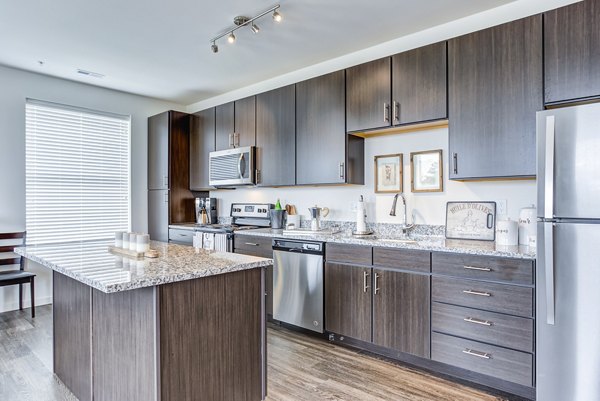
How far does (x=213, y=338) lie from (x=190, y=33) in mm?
2545

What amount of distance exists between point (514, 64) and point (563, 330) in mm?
1648

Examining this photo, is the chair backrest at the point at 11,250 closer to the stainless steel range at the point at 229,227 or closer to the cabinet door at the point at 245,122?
the stainless steel range at the point at 229,227

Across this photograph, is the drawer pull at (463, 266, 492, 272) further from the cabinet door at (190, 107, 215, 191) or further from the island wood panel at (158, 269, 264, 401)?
the cabinet door at (190, 107, 215, 191)

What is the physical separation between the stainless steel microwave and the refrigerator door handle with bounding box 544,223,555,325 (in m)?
2.86

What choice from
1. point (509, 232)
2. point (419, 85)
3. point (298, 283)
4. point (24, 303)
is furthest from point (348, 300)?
point (24, 303)

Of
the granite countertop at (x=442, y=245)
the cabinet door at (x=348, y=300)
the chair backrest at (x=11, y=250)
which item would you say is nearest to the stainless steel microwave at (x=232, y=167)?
the granite countertop at (x=442, y=245)

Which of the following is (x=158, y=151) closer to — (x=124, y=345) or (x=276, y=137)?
(x=276, y=137)

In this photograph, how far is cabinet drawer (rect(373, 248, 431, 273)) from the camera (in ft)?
8.14

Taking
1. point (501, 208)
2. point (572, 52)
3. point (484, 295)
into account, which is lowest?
point (484, 295)

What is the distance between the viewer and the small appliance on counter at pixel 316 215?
11.7 feet

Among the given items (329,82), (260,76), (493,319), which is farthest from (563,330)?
(260,76)

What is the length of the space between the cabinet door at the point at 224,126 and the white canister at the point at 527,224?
10.2ft

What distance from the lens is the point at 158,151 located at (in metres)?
4.85

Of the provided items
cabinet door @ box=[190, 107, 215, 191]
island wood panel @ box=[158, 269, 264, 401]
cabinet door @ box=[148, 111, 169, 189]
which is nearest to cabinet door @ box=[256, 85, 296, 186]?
cabinet door @ box=[190, 107, 215, 191]
